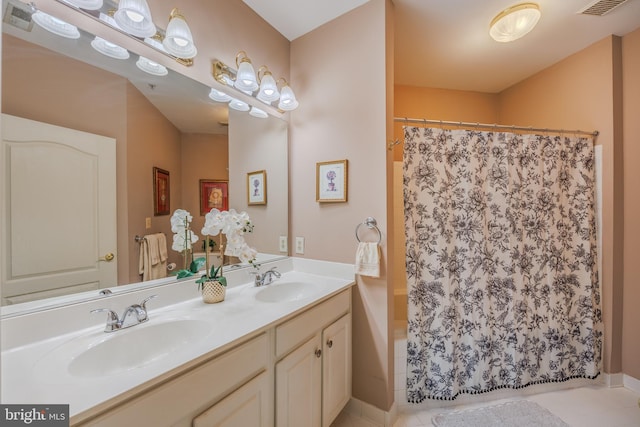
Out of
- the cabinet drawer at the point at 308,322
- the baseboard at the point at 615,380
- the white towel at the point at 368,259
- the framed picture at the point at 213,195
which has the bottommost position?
the baseboard at the point at 615,380

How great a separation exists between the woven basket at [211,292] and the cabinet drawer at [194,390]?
386mm

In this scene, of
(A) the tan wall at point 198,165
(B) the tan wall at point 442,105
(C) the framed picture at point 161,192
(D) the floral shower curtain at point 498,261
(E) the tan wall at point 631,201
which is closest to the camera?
(C) the framed picture at point 161,192

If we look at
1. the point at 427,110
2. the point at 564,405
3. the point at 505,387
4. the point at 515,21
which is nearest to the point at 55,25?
the point at 515,21

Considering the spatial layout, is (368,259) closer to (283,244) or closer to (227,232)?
(283,244)

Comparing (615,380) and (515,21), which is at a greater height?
(515,21)

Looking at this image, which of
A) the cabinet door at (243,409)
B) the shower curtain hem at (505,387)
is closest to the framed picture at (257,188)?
the cabinet door at (243,409)

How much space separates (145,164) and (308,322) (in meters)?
1.09

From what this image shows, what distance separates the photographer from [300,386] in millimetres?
1188

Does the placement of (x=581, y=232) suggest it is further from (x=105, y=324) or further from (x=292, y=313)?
(x=105, y=324)

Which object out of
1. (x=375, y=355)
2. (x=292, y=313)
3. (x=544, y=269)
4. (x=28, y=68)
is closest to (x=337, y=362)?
(x=375, y=355)

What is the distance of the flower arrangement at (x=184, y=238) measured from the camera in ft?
4.12

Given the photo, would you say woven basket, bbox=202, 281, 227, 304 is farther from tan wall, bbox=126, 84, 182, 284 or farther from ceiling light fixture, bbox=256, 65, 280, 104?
ceiling light fixture, bbox=256, 65, 280, 104

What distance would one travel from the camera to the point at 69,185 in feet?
3.13

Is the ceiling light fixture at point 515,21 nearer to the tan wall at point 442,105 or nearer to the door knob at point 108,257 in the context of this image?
the tan wall at point 442,105
